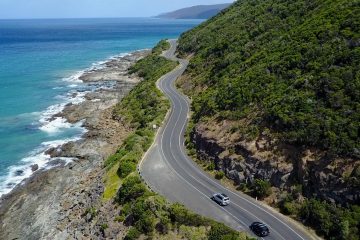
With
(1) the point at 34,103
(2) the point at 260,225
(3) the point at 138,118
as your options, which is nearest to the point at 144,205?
(2) the point at 260,225

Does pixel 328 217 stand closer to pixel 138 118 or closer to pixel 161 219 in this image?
pixel 161 219

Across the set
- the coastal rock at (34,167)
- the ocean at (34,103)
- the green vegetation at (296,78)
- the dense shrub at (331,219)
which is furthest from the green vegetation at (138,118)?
the dense shrub at (331,219)

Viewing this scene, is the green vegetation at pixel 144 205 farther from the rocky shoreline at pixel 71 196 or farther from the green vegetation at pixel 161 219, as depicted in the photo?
the rocky shoreline at pixel 71 196

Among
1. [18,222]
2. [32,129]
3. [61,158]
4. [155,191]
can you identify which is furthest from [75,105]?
[155,191]

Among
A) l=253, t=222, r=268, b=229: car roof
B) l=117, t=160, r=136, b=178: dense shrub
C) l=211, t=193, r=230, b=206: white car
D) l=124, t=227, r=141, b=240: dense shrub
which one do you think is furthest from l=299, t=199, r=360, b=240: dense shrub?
l=117, t=160, r=136, b=178: dense shrub

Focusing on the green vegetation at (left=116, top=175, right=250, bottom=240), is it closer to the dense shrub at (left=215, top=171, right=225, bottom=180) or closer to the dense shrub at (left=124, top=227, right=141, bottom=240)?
the dense shrub at (left=124, top=227, right=141, bottom=240)

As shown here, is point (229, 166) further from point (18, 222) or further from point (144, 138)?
point (18, 222)
